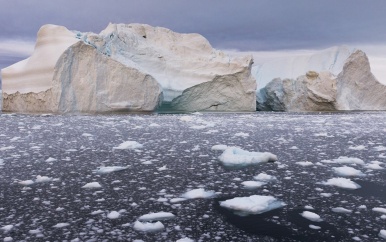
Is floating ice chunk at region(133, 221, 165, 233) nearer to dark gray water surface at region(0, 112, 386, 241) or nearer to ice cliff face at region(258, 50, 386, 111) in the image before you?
dark gray water surface at region(0, 112, 386, 241)

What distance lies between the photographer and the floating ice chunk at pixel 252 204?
1.81m

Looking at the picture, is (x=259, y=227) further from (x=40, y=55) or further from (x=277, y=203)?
(x=40, y=55)

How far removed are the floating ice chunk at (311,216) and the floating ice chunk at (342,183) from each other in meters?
0.61

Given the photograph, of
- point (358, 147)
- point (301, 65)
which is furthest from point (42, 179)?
point (301, 65)

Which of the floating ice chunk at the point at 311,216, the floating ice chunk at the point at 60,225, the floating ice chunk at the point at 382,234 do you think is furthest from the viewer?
the floating ice chunk at the point at 311,216

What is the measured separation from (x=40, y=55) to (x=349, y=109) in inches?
459

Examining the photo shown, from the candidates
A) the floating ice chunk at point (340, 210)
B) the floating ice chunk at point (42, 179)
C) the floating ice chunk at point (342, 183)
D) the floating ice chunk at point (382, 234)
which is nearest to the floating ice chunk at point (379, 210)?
the floating ice chunk at point (340, 210)

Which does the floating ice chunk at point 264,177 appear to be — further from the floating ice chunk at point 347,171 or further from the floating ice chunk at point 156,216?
the floating ice chunk at point 156,216

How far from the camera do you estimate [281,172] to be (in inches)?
102

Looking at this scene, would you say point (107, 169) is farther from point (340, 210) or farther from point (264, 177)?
point (340, 210)

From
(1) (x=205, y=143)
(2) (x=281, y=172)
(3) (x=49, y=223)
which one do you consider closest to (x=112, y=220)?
(3) (x=49, y=223)

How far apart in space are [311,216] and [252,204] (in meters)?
0.29

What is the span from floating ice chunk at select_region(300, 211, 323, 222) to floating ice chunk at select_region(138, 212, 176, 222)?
0.62 meters

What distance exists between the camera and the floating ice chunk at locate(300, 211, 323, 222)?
5.55ft
